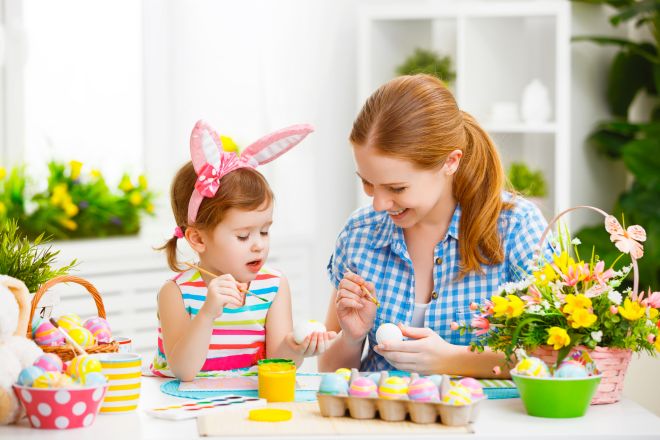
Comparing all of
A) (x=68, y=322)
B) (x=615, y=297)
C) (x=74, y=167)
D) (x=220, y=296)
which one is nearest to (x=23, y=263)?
(x=68, y=322)

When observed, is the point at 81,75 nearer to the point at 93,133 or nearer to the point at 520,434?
the point at 93,133

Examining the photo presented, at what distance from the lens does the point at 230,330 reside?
2117mm

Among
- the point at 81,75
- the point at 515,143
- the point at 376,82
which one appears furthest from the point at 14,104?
the point at 515,143

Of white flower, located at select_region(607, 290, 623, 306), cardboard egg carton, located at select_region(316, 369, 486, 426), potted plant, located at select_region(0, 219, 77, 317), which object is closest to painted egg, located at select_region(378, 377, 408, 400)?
cardboard egg carton, located at select_region(316, 369, 486, 426)

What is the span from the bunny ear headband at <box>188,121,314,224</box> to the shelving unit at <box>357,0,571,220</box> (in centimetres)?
211

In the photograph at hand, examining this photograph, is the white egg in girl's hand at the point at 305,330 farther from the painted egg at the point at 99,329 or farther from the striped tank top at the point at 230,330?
the painted egg at the point at 99,329

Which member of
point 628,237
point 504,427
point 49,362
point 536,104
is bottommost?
point 504,427

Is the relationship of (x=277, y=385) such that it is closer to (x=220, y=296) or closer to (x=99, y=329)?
(x=220, y=296)

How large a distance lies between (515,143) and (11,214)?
2.15 m

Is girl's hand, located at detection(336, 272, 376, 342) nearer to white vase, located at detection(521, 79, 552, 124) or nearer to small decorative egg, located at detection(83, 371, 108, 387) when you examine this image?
small decorative egg, located at detection(83, 371, 108, 387)

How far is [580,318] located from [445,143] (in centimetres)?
56

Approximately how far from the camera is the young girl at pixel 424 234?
2.07 m

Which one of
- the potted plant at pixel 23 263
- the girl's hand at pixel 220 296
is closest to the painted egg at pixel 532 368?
the girl's hand at pixel 220 296

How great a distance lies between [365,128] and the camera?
6.90 feet
